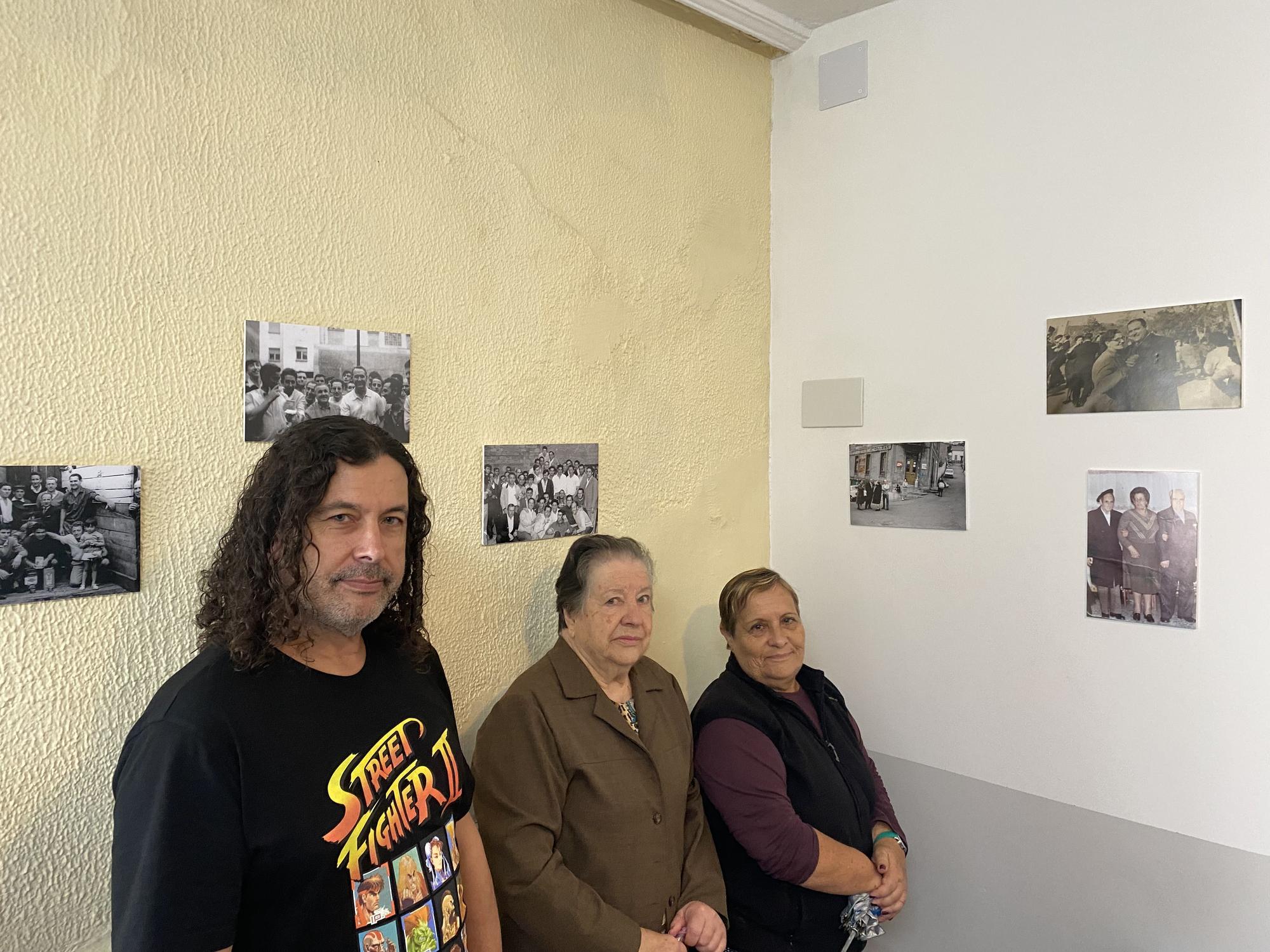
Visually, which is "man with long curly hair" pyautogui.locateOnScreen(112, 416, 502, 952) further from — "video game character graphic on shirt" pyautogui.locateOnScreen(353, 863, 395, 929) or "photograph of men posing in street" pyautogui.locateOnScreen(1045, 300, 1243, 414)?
"photograph of men posing in street" pyautogui.locateOnScreen(1045, 300, 1243, 414)

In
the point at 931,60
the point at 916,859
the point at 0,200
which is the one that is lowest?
the point at 916,859

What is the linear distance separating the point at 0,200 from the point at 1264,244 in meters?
2.29

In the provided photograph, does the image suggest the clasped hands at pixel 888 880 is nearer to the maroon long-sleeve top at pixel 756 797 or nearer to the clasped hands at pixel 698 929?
the maroon long-sleeve top at pixel 756 797

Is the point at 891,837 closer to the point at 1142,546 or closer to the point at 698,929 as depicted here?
the point at 698,929

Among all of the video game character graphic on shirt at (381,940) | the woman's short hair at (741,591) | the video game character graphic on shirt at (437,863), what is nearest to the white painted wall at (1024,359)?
the woman's short hair at (741,591)

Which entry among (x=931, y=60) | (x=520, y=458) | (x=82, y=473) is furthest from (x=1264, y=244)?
(x=82, y=473)

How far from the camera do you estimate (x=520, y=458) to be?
2.05 m

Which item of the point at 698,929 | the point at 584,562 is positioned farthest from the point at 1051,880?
the point at 584,562

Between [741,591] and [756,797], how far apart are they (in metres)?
0.49

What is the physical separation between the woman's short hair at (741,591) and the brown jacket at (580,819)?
0.35 metres

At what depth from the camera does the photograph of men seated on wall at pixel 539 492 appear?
1998 millimetres

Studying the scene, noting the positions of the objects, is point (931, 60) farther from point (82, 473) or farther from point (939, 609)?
point (82, 473)

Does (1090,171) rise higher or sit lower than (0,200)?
higher

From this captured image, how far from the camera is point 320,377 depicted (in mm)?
1695
